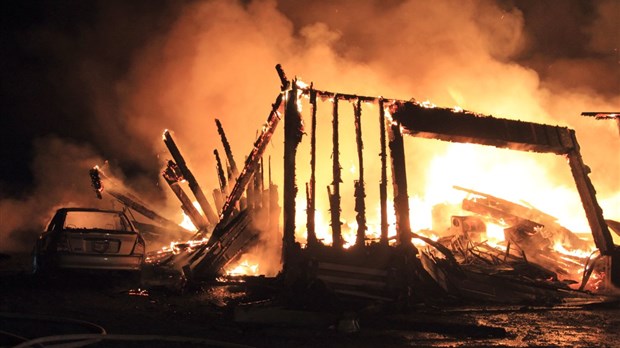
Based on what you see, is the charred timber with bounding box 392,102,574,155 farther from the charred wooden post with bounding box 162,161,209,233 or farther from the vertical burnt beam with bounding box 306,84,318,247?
the charred wooden post with bounding box 162,161,209,233

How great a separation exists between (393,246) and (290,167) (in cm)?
262

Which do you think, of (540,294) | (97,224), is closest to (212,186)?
(97,224)

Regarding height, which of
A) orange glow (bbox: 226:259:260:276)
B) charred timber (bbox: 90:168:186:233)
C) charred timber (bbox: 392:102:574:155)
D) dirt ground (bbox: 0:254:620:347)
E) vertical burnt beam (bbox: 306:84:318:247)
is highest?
charred timber (bbox: 392:102:574:155)

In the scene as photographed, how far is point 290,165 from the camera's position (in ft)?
27.2

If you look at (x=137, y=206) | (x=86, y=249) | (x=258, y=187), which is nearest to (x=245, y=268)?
(x=258, y=187)

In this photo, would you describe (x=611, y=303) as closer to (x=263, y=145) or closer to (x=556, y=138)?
(x=556, y=138)

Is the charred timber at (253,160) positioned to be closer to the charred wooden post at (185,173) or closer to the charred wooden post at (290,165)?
the charred wooden post at (290,165)

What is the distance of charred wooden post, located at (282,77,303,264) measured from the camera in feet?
25.9

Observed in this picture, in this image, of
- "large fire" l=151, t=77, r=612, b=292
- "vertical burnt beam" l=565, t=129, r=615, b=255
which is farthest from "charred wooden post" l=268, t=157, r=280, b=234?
"vertical burnt beam" l=565, t=129, r=615, b=255

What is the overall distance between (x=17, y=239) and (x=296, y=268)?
2092 centimetres

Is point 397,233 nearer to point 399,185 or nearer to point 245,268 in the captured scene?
point 399,185

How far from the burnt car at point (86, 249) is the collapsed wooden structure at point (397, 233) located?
3.95 feet

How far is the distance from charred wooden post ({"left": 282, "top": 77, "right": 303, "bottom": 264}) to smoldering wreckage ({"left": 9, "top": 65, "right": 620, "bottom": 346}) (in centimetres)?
2

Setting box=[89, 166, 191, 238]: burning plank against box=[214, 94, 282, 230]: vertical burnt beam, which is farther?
box=[89, 166, 191, 238]: burning plank
